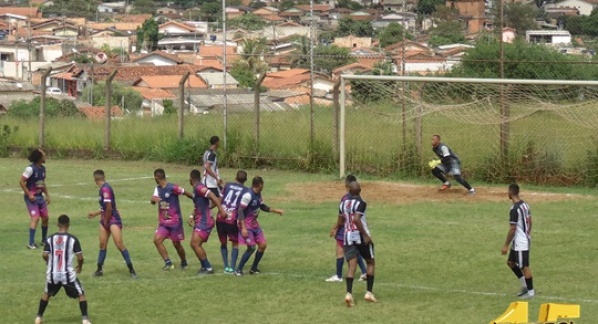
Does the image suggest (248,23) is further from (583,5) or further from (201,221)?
(201,221)

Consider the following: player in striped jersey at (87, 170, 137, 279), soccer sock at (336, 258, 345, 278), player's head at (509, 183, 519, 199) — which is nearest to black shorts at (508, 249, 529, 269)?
player's head at (509, 183, 519, 199)

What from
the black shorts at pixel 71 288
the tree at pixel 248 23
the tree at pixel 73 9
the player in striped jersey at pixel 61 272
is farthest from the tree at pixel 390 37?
the tree at pixel 73 9

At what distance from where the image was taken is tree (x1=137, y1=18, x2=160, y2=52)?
11062 centimetres

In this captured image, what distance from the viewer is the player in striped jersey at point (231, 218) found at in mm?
19016

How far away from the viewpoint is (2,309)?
17.2 metres

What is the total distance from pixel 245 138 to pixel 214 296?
16465 mm

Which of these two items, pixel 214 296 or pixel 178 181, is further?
pixel 178 181

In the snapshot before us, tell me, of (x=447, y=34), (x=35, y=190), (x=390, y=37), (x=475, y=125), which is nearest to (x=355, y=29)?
(x=390, y=37)

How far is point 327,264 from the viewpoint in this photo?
66.6ft

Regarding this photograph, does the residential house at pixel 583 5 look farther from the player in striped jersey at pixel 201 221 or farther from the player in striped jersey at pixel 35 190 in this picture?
the player in striped jersey at pixel 201 221

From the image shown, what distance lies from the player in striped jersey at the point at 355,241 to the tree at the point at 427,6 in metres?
44.2

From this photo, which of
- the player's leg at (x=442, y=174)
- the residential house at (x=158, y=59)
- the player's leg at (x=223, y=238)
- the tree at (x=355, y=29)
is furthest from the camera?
the residential house at (x=158, y=59)

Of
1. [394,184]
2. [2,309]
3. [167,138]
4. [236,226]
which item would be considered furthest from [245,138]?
[2,309]

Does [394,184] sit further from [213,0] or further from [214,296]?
[213,0]
